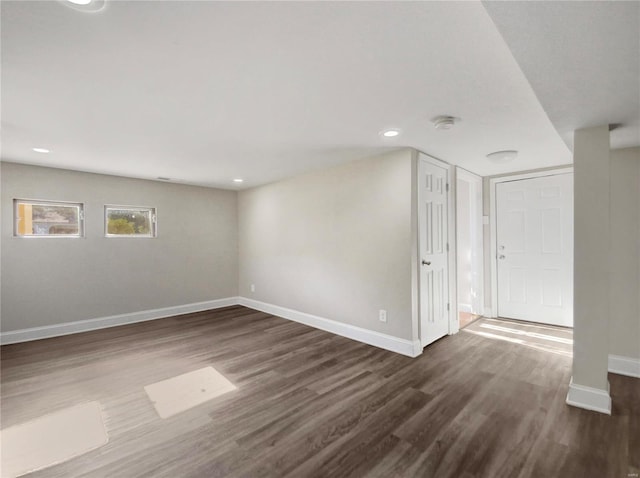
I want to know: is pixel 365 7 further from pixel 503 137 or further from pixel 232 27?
pixel 503 137

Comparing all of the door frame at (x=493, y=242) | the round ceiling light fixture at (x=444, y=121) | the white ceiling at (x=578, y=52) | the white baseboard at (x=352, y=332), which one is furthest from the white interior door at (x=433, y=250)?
the white ceiling at (x=578, y=52)

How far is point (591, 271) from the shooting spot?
2.23 m

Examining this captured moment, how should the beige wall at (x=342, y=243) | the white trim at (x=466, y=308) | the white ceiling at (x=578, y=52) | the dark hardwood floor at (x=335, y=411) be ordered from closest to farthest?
the white ceiling at (x=578, y=52), the dark hardwood floor at (x=335, y=411), the beige wall at (x=342, y=243), the white trim at (x=466, y=308)

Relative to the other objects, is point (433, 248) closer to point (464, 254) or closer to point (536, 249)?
point (536, 249)

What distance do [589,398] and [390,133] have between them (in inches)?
103

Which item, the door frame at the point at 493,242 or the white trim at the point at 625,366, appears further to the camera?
the door frame at the point at 493,242

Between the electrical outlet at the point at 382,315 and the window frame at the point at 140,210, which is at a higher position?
the window frame at the point at 140,210

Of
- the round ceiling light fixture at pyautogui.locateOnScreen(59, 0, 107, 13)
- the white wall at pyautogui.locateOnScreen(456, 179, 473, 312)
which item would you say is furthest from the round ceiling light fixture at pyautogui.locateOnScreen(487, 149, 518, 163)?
the round ceiling light fixture at pyautogui.locateOnScreen(59, 0, 107, 13)

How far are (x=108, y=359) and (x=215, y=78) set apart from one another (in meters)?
3.21

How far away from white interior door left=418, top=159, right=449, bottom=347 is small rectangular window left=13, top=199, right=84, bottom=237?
4743 mm

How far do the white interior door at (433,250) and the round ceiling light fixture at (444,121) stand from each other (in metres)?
0.88

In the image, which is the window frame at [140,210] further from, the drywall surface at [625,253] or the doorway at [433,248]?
the drywall surface at [625,253]

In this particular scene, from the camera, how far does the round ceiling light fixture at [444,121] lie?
2354 mm

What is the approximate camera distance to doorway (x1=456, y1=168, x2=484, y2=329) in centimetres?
458
